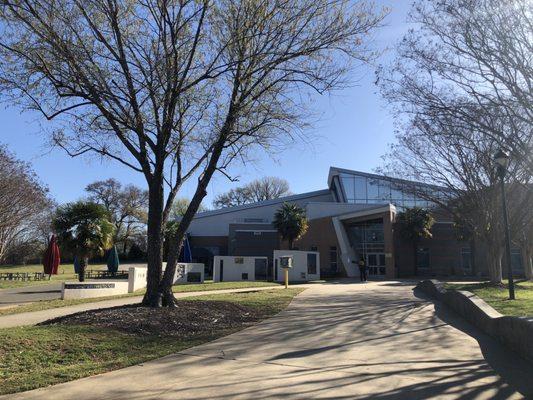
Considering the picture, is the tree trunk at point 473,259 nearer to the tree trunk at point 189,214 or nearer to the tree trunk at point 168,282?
the tree trunk at point 189,214

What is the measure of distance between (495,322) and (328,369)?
4.16 metres

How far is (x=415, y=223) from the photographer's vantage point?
45.7m

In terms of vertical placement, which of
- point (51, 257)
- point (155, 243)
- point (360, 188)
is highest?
point (360, 188)

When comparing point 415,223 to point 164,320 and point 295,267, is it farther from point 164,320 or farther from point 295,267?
point 164,320

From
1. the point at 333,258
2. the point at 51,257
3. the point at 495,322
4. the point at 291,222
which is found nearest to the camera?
the point at 495,322

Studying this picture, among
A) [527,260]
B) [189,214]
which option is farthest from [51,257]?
[527,260]

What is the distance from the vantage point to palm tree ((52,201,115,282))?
29469 mm

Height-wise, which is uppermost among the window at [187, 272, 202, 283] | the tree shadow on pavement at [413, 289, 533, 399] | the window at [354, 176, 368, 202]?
the window at [354, 176, 368, 202]

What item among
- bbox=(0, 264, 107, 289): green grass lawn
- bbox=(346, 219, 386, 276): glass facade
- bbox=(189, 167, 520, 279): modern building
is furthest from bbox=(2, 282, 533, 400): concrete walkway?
bbox=(346, 219, 386, 276): glass facade

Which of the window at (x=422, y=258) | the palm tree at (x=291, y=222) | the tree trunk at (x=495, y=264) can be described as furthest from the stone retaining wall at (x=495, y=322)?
the window at (x=422, y=258)

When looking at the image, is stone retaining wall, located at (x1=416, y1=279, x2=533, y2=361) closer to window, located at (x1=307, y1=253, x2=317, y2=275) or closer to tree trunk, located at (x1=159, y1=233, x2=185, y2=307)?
tree trunk, located at (x1=159, y1=233, x2=185, y2=307)

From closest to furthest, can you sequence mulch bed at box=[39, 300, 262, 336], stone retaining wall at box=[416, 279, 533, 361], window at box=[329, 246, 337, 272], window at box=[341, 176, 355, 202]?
stone retaining wall at box=[416, 279, 533, 361], mulch bed at box=[39, 300, 262, 336], window at box=[329, 246, 337, 272], window at box=[341, 176, 355, 202]

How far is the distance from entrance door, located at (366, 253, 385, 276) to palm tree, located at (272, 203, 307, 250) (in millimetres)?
6911

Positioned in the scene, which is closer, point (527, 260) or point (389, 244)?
point (527, 260)
